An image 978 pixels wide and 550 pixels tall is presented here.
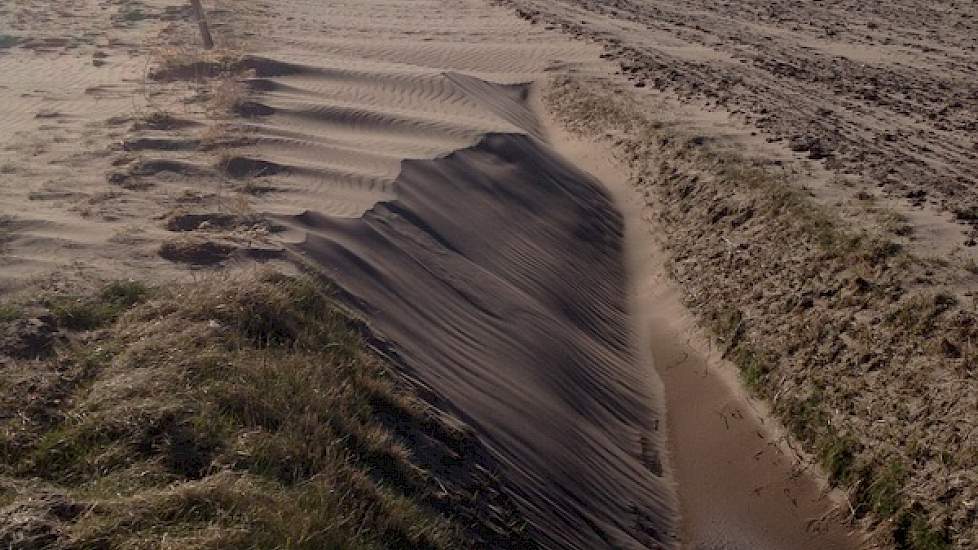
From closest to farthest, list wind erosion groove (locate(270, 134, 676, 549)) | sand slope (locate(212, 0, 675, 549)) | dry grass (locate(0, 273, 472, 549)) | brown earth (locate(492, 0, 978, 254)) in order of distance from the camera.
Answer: dry grass (locate(0, 273, 472, 549)), wind erosion groove (locate(270, 134, 676, 549)), sand slope (locate(212, 0, 675, 549)), brown earth (locate(492, 0, 978, 254))

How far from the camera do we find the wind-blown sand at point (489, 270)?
5.72 meters

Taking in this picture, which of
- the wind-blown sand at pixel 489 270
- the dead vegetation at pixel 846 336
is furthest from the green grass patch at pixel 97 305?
the dead vegetation at pixel 846 336

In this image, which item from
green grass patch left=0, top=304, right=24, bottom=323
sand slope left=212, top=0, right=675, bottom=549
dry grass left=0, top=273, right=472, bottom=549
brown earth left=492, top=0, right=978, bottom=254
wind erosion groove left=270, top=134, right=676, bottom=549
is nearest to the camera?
dry grass left=0, top=273, right=472, bottom=549

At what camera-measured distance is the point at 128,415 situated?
13.5ft

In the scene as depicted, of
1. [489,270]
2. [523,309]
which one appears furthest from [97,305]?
[489,270]

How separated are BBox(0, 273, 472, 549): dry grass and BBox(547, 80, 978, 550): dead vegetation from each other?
3098 millimetres

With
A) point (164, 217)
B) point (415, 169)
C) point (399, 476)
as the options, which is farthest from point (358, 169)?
point (399, 476)

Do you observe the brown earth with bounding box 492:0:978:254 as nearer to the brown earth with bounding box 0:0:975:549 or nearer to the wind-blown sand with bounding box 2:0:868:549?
the brown earth with bounding box 0:0:975:549

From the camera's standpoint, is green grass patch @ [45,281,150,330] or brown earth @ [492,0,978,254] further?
brown earth @ [492,0,978,254]

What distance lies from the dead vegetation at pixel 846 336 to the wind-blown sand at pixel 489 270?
0.49 meters

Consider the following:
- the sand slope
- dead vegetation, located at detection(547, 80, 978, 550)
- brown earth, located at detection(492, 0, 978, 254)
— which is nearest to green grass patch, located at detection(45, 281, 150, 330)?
the sand slope

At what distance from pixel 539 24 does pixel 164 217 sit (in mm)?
13523

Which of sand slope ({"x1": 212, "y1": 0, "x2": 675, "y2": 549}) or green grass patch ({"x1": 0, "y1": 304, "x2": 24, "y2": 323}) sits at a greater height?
green grass patch ({"x1": 0, "y1": 304, "x2": 24, "y2": 323})

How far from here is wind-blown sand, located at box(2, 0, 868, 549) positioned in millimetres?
5723
